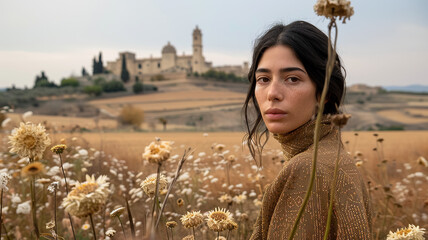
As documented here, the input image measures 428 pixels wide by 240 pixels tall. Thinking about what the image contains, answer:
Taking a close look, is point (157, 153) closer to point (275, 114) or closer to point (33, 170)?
point (33, 170)

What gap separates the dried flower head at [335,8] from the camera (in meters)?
0.64

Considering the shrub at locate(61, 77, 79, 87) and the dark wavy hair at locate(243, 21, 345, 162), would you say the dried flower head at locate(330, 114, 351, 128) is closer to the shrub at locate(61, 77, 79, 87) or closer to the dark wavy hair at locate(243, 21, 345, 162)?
the dark wavy hair at locate(243, 21, 345, 162)

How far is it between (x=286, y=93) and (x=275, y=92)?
0.16ft

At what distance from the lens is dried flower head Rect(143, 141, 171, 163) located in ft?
2.93

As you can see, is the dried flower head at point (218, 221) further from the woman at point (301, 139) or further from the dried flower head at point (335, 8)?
the dried flower head at point (335, 8)

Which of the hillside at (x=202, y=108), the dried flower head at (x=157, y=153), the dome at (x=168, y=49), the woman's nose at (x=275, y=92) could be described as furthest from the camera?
the dome at (x=168, y=49)

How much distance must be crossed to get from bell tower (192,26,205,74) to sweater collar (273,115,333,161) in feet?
299

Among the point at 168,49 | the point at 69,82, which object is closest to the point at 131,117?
the point at 69,82

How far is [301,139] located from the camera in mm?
1504

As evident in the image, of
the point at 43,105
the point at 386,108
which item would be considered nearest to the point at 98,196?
the point at 43,105

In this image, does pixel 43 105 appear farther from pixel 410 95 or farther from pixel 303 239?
pixel 410 95

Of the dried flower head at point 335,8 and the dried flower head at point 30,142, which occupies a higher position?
the dried flower head at point 335,8

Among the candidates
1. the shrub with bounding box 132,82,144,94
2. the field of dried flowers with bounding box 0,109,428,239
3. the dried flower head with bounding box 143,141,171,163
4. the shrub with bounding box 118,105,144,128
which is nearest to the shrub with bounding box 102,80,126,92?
the shrub with bounding box 132,82,144,94

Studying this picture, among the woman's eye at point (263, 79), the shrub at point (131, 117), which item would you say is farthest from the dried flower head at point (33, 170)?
the shrub at point (131, 117)
